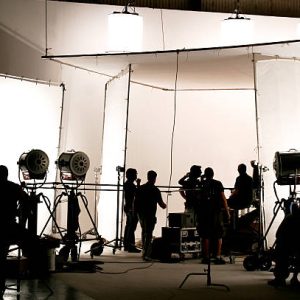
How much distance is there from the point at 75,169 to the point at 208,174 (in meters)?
1.79

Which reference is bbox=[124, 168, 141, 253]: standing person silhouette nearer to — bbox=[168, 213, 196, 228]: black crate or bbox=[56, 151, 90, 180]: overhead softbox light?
bbox=[168, 213, 196, 228]: black crate

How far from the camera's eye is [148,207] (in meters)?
8.90

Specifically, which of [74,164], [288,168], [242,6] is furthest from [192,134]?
[288,168]

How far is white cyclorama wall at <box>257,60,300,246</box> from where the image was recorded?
880cm

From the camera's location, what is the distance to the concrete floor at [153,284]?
6.09m

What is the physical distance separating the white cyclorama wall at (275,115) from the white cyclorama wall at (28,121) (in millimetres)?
3401

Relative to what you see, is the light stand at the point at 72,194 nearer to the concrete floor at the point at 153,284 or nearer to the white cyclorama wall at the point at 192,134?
the concrete floor at the point at 153,284

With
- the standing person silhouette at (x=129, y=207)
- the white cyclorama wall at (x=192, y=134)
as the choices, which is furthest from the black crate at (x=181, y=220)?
the white cyclorama wall at (x=192, y=134)

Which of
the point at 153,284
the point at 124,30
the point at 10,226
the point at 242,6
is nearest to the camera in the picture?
the point at 10,226

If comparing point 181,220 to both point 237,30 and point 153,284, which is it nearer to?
point 153,284

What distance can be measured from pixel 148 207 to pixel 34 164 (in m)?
1.67

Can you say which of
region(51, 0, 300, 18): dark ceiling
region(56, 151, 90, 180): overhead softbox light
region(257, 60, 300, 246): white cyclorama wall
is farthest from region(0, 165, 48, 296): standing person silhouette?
region(51, 0, 300, 18): dark ceiling

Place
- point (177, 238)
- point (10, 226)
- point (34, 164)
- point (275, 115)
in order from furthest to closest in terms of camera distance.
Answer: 1. point (177, 238)
2. point (275, 115)
3. point (34, 164)
4. point (10, 226)

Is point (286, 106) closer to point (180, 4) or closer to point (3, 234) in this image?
point (3, 234)
